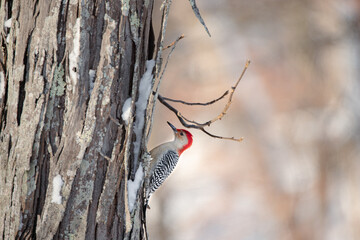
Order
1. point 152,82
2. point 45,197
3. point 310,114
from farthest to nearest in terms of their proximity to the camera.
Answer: point 310,114 → point 152,82 → point 45,197

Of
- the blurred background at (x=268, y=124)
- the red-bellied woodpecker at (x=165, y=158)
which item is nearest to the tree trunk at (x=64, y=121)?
the red-bellied woodpecker at (x=165, y=158)

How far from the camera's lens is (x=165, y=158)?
3396 mm

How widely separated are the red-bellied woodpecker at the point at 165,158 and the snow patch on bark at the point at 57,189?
4.47 feet

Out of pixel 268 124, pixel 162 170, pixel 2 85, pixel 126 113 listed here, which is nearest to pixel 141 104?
pixel 126 113

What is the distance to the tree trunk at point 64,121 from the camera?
5.66ft

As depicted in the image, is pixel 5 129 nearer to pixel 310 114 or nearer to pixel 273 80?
pixel 310 114

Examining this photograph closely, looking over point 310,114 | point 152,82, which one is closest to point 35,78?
point 152,82

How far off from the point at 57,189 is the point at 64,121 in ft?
0.72

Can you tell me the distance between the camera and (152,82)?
74.9 inches

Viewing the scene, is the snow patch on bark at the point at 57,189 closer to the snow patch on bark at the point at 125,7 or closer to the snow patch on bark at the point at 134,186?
the snow patch on bark at the point at 134,186

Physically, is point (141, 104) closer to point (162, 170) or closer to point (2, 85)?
point (2, 85)

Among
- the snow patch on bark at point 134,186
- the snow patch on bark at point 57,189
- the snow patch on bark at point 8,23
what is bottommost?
the snow patch on bark at point 57,189

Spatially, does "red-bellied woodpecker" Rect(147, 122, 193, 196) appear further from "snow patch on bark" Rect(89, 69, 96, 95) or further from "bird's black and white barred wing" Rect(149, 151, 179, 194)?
"snow patch on bark" Rect(89, 69, 96, 95)

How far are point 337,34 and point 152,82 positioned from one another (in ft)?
23.0
